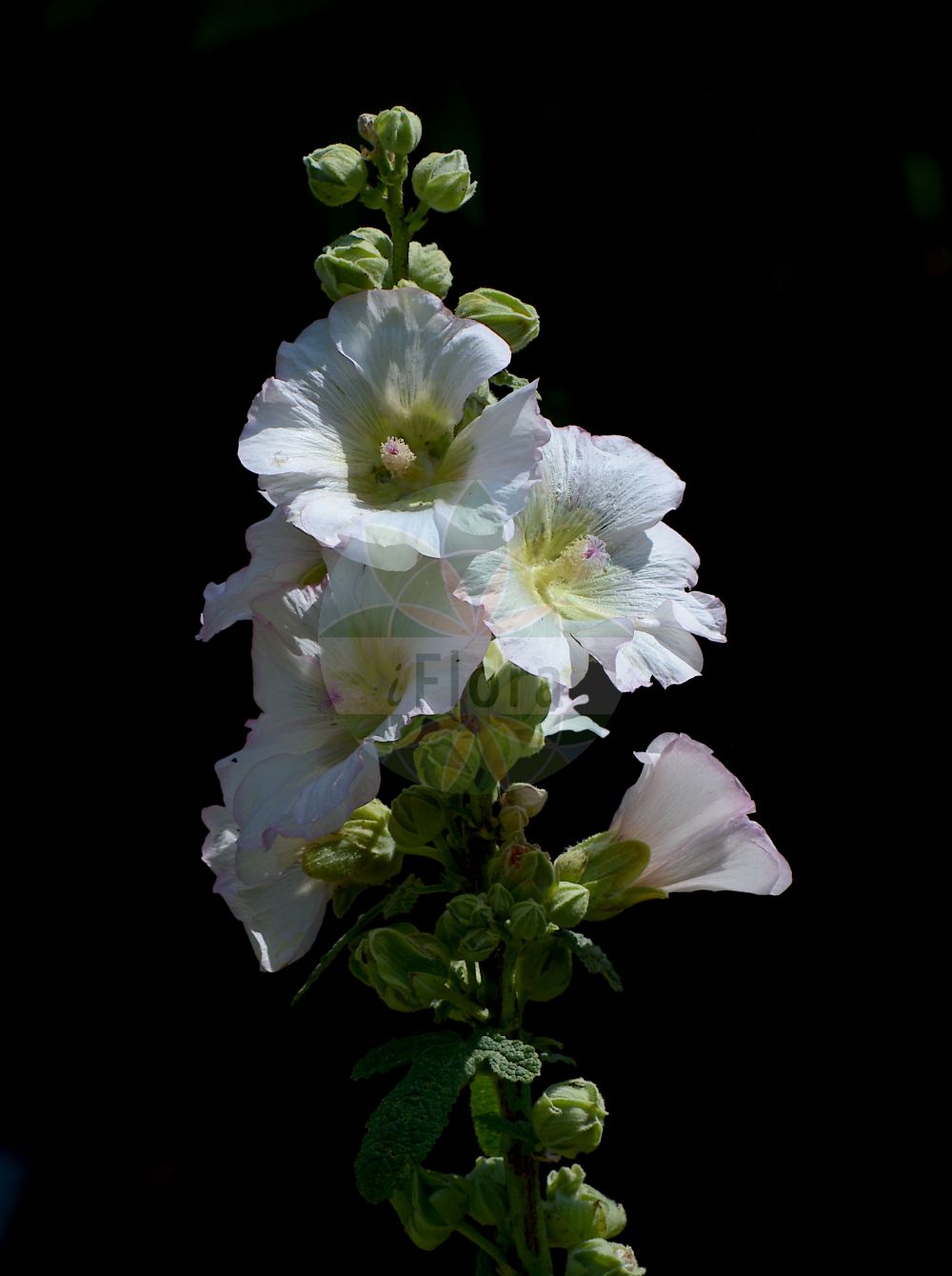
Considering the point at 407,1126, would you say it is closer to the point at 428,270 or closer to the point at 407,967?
the point at 407,967

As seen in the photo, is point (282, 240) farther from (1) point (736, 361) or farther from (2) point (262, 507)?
(1) point (736, 361)

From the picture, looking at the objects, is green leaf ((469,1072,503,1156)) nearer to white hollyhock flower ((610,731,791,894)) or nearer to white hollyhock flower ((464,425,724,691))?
white hollyhock flower ((610,731,791,894))

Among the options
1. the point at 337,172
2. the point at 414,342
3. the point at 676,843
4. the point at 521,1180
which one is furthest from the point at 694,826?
the point at 337,172

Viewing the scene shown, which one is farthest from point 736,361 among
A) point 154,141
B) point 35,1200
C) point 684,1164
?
point 35,1200

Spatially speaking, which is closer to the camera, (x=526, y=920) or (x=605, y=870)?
(x=526, y=920)

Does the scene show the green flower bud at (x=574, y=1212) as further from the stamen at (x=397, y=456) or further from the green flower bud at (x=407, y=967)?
the stamen at (x=397, y=456)

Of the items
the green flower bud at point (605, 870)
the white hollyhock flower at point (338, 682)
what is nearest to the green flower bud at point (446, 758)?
the white hollyhock flower at point (338, 682)
